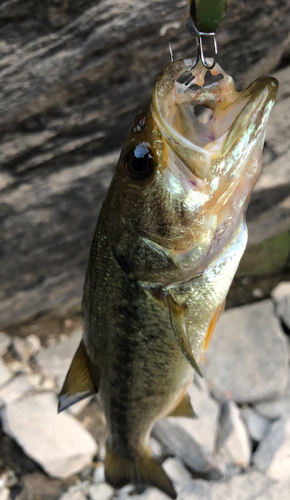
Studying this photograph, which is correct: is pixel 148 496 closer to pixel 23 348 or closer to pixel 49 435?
pixel 49 435

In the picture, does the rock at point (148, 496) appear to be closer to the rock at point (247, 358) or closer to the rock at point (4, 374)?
the rock at point (247, 358)

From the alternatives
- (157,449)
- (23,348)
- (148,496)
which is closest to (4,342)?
(23,348)

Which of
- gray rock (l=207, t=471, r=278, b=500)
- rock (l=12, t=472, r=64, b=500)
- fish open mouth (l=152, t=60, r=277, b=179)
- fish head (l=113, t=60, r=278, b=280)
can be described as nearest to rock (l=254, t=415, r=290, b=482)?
gray rock (l=207, t=471, r=278, b=500)

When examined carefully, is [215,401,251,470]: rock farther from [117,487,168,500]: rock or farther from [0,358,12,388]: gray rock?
[0,358,12,388]: gray rock

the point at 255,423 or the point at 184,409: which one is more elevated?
the point at 184,409

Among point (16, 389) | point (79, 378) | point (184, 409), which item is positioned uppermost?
point (79, 378)

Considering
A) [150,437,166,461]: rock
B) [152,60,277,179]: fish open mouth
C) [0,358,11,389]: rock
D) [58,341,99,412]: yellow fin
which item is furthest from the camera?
[0,358,11,389]: rock

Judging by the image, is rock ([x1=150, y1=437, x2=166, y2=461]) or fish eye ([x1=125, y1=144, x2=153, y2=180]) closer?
fish eye ([x1=125, y1=144, x2=153, y2=180])
